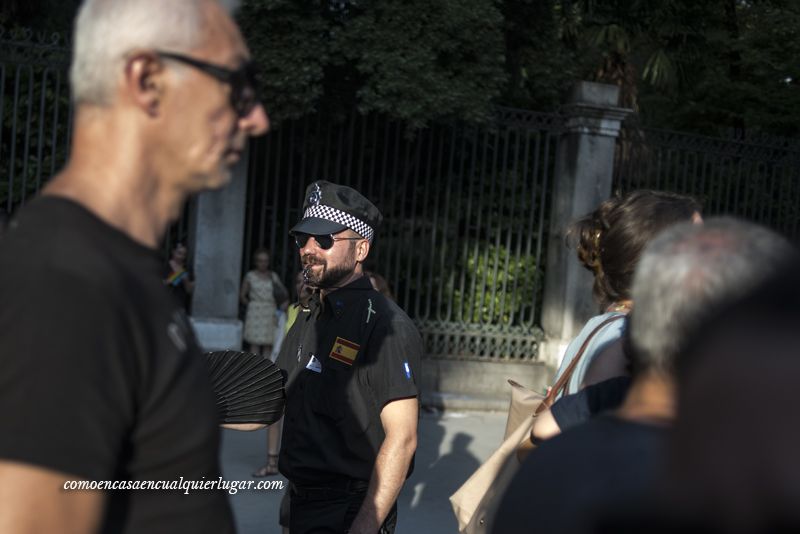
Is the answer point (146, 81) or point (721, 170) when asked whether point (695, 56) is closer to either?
point (721, 170)

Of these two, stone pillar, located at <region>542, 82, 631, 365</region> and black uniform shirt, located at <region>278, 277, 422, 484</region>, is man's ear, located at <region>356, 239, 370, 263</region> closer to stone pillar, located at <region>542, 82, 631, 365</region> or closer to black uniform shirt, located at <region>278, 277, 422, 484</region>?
black uniform shirt, located at <region>278, 277, 422, 484</region>

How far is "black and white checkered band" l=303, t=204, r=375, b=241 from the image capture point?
382cm

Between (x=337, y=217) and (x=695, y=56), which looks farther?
(x=695, y=56)

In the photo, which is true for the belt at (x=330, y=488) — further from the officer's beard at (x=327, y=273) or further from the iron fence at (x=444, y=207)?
the iron fence at (x=444, y=207)

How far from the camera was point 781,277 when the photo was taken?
1.01 meters

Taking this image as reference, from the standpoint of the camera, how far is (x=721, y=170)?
11016mm

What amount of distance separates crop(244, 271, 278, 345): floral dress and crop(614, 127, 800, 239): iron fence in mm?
3789

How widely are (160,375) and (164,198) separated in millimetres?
326

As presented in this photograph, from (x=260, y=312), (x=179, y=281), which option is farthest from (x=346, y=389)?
(x=260, y=312)

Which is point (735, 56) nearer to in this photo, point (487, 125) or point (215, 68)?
point (487, 125)

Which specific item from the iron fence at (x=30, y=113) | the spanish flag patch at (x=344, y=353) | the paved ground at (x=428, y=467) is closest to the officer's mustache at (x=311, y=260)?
the spanish flag patch at (x=344, y=353)

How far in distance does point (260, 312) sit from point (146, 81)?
27.3 feet

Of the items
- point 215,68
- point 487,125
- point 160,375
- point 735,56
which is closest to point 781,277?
point 160,375

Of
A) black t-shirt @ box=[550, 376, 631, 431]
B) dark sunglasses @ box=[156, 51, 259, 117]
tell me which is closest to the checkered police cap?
black t-shirt @ box=[550, 376, 631, 431]
